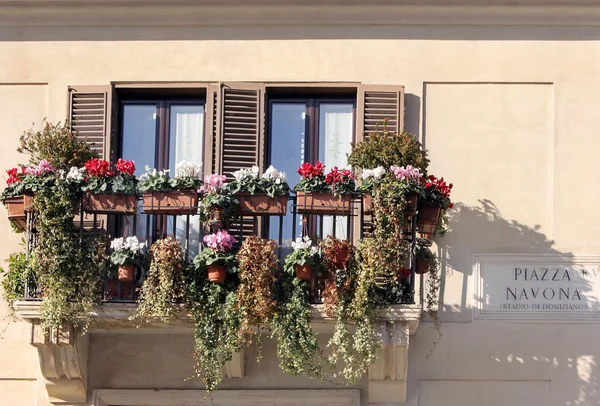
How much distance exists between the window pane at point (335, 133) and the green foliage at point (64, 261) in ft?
7.54

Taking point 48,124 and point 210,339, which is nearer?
point 210,339

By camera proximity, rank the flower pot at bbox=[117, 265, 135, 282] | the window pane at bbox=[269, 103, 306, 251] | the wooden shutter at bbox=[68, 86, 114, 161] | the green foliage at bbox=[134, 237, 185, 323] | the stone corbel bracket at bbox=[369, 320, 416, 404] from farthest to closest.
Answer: the window pane at bbox=[269, 103, 306, 251] < the wooden shutter at bbox=[68, 86, 114, 161] < the flower pot at bbox=[117, 265, 135, 282] < the stone corbel bracket at bbox=[369, 320, 416, 404] < the green foliage at bbox=[134, 237, 185, 323]

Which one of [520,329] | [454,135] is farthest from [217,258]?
[520,329]

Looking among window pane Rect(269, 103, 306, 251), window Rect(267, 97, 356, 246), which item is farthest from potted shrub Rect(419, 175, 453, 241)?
window pane Rect(269, 103, 306, 251)

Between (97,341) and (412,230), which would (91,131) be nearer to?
(97,341)

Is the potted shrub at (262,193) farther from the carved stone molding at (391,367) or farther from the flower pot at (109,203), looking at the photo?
the carved stone molding at (391,367)

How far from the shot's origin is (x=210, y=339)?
1260cm

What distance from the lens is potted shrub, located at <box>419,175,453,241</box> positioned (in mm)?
12875

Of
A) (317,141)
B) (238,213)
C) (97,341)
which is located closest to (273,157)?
(317,141)

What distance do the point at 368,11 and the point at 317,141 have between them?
1.22 m

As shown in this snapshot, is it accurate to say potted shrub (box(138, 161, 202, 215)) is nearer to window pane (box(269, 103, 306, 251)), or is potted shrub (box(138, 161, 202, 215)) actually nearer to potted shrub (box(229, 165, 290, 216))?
potted shrub (box(229, 165, 290, 216))

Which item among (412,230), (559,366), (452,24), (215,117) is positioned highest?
(452,24)

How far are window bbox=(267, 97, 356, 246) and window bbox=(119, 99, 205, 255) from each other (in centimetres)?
67

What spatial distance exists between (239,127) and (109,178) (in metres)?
1.45
